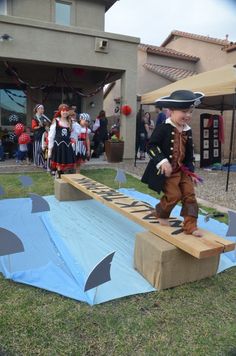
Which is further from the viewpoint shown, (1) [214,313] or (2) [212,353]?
(1) [214,313]

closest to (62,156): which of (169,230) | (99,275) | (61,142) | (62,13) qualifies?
(61,142)

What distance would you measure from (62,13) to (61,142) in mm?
7781

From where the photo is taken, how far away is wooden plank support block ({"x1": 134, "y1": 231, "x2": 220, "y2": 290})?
8.96 ft

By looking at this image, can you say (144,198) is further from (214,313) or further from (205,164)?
(205,164)

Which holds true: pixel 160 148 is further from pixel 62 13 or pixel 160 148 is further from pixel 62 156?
pixel 62 13

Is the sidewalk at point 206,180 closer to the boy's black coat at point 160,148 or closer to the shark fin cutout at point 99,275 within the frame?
the boy's black coat at point 160,148

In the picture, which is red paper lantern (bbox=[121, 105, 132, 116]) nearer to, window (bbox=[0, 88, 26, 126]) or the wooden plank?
window (bbox=[0, 88, 26, 126])

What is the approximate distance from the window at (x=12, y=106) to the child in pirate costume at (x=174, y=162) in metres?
10.3

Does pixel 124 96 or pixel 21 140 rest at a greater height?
pixel 124 96

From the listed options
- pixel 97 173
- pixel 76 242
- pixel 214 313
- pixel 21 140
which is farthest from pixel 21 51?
pixel 214 313

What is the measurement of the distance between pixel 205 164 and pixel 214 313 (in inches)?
329

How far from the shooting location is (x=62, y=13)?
39.9 ft

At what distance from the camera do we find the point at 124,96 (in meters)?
11.0

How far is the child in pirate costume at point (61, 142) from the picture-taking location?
6.50 meters
